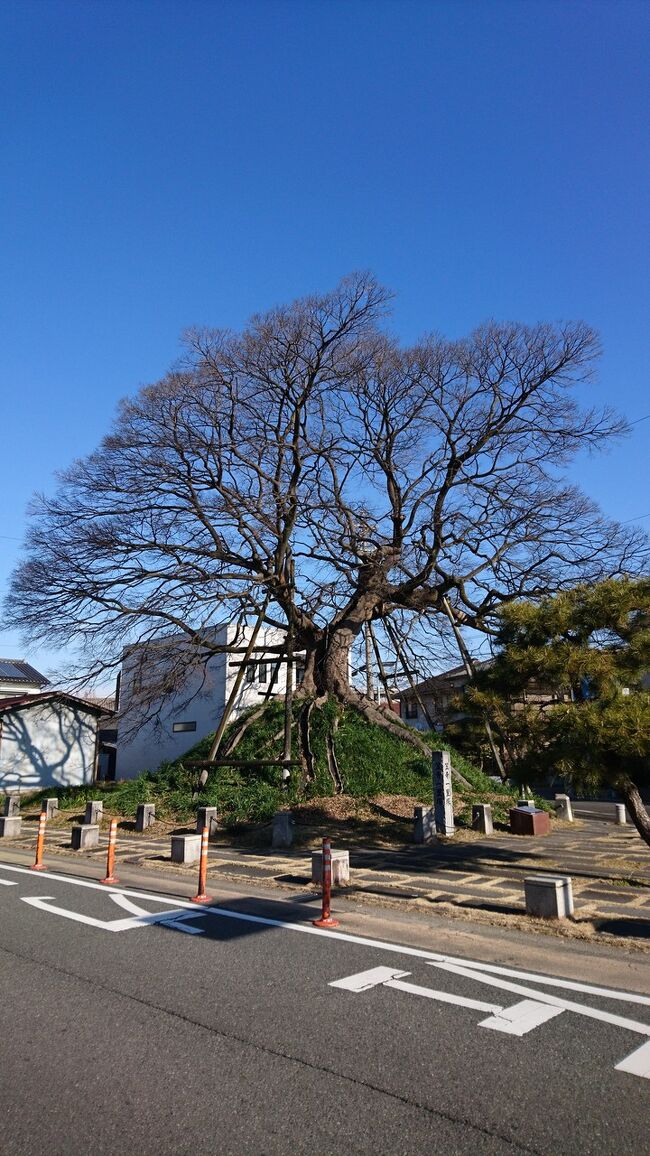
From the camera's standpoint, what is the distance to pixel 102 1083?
4.11 metres

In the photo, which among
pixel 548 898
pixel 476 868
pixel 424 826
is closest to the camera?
pixel 548 898

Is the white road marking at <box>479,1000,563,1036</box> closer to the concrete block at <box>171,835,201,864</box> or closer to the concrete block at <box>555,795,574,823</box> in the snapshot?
the concrete block at <box>171,835,201,864</box>

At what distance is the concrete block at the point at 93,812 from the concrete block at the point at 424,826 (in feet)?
30.0

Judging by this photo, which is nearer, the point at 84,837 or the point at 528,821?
the point at 84,837

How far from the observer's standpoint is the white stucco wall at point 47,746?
27.9m

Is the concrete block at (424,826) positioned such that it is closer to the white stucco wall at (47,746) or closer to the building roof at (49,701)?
the building roof at (49,701)

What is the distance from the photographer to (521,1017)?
5.26 meters

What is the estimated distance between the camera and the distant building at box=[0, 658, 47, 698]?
39531 millimetres

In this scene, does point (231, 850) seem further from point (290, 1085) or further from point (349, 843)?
point (290, 1085)

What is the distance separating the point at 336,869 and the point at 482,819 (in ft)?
25.9

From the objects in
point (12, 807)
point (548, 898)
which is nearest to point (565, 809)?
point (548, 898)


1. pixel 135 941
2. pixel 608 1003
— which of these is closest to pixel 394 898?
pixel 135 941

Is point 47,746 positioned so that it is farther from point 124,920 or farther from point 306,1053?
point 306,1053

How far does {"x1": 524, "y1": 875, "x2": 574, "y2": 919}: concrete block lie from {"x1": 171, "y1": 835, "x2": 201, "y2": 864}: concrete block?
6907 millimetres
